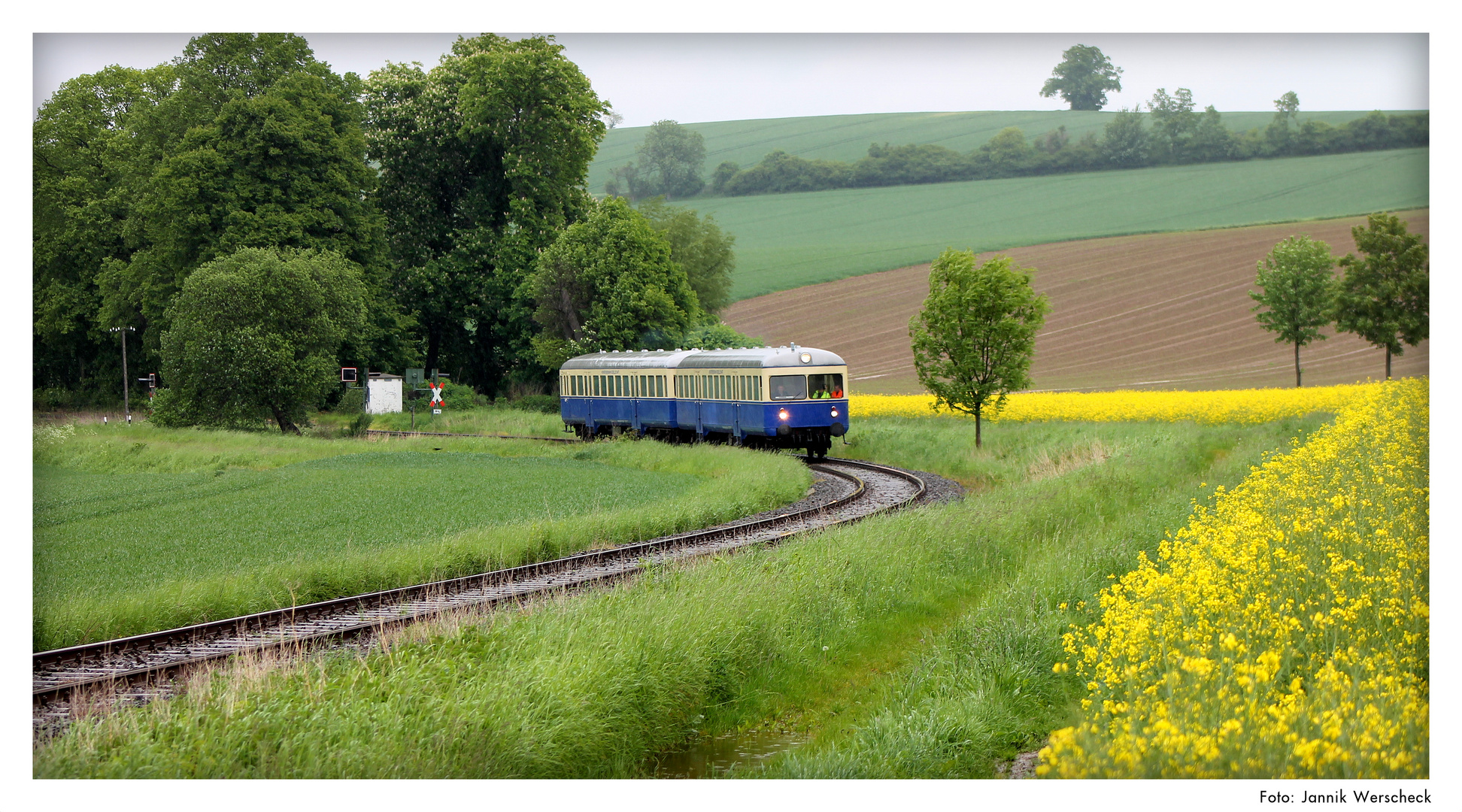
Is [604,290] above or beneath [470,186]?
beneath

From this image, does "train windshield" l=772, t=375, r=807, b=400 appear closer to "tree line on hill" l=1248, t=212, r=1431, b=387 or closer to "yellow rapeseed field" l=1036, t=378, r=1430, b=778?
"tree line on hill" l=1248, t=212, r=1431, b=387

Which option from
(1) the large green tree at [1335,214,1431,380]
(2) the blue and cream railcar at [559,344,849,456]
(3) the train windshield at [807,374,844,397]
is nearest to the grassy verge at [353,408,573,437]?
(2) the blue and cream railcar at [559,344,849,456]

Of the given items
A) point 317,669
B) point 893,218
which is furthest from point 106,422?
point 893,218

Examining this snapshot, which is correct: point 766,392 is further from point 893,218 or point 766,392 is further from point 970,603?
point 893,218

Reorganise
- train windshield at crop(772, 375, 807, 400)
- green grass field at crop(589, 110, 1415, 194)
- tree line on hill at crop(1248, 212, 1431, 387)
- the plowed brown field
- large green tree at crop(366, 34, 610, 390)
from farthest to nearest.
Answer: large green tree at crop(366, 34, 610, 390) → the plowed brown field → train windshield at crop(772, 375, 807, 400) → green grass field at crop(589, 110, 1415, 194) → tree line on hill at crop(1248, 212, 1431, 387)

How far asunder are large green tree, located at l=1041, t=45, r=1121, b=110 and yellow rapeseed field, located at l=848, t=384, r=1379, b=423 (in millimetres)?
18715

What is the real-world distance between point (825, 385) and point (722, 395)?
3292mm

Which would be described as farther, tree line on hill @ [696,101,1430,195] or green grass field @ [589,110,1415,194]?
green grass field @ [589,110,1415,194]

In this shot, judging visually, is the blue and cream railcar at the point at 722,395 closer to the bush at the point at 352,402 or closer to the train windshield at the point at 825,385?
the train windshield at the point at 825,385

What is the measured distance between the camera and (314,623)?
1070 centimetres

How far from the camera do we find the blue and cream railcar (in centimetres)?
2745

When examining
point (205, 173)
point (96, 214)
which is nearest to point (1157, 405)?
point (205, 173)

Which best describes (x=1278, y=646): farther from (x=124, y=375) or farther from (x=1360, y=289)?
(x=124, y=375)

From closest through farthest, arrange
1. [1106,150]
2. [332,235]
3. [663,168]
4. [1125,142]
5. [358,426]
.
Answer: [1125,142] < [1106,150] < [358,426] < [663,168] < [332,235]
